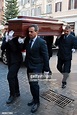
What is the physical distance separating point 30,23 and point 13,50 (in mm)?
708

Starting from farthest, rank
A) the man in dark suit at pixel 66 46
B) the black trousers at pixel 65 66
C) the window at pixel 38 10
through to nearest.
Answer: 1. the window at pixel 38 10
2. the black trousers at pixel 65 66
3. the man in dark suit at pixel 66 46

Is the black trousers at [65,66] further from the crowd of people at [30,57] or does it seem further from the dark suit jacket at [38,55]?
the dark suit jacket at [38,55]

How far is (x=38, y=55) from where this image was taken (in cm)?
407

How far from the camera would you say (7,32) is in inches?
171

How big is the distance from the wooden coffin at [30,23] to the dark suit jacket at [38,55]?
309 millimetres

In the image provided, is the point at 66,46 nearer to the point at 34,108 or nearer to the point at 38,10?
the point at 34,108

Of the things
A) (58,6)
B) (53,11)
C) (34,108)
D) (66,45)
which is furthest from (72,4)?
(34,108)

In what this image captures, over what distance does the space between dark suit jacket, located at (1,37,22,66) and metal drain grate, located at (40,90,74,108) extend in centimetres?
120

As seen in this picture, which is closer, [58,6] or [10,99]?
[10,99]

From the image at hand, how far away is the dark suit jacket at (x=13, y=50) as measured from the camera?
14.0 feet

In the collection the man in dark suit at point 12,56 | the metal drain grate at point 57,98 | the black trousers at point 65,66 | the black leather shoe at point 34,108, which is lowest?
the metal drain grate at point 57,98

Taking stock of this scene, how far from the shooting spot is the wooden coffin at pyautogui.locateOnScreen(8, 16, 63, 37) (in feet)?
13.1

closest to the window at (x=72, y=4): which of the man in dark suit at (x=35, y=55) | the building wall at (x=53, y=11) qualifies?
the building wall at (x=53, y=11)

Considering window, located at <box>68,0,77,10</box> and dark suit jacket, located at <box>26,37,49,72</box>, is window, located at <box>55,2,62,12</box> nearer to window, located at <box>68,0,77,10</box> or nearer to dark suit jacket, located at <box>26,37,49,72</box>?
window, located at <box>68,0,77,10</box>
